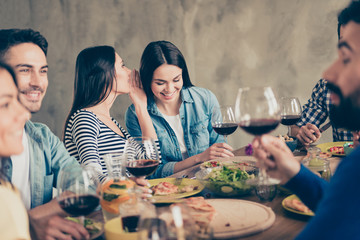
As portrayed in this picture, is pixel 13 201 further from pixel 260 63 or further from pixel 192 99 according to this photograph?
pixel 260 63

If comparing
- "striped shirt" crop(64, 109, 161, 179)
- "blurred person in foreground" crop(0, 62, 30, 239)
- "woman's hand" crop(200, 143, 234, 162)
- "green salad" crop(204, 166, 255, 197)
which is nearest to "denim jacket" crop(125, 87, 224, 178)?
"striped shirt" crop(64, 109, 161, 179)

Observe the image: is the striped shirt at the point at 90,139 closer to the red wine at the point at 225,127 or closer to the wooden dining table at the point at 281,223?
the red wine at the point at 225,127

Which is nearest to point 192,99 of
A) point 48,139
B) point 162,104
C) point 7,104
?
point 162,104

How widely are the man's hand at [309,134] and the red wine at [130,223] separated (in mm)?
1560

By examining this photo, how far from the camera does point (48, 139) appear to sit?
72.3 inches

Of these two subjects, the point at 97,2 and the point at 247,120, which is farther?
the point at 97,2

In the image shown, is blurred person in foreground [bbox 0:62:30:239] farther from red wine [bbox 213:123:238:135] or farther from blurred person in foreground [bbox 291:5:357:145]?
blurred person in foreground [bbox 291:5:357:145]

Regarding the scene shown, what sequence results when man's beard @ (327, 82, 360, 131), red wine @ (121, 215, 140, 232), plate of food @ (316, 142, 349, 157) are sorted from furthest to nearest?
plate of food @ (316, 142, 349, 157) → red wine @ (121, 215, 140, 232) → man's beard @ (327, 82, 360, 131)

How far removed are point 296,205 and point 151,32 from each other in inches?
156

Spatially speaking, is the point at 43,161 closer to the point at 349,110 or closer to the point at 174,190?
the point at 174,190

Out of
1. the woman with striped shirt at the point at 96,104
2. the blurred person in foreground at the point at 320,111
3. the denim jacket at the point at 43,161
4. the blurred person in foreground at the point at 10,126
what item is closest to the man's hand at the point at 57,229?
the blurred person in foreground at the point at 10,126

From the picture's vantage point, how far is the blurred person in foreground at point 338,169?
700 millimetres

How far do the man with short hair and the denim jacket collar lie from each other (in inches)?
33.7

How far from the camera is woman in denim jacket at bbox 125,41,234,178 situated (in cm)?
256
